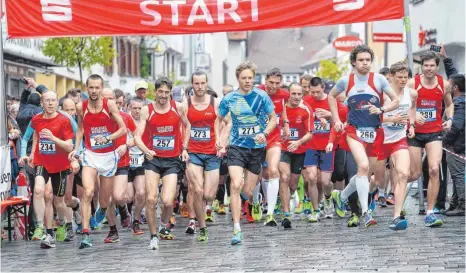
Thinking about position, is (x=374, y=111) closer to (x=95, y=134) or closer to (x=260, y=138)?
(x=260, y=138)

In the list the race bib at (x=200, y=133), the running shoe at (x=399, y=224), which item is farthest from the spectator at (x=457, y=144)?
the race bib at (x=200, y=133)

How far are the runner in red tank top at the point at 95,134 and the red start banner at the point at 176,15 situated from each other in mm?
1868

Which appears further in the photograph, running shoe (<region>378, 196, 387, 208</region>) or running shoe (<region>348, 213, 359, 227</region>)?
running shoe (<region>378, 196, 387, 208</region>)

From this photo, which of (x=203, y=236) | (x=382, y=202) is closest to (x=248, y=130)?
(x=203, y=236)

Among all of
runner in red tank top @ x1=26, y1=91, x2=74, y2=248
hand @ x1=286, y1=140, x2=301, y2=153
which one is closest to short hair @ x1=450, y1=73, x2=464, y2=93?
hand @ x1=286, y1=140, x2=301, y2=153

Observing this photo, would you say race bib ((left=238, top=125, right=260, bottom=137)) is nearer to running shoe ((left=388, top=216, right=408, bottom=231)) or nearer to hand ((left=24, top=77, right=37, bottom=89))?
running shoe ((left=388, top=216, right=408, bottom=231))

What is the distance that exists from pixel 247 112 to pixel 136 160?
109 inches

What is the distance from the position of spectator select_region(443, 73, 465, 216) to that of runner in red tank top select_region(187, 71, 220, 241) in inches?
148

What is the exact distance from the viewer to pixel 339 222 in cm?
1622

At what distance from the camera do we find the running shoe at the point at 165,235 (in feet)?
47.7

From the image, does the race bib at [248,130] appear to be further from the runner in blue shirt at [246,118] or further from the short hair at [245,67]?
the short hair at [245,67]

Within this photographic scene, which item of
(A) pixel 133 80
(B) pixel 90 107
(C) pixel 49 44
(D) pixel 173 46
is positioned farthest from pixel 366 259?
(D) pixel 173 46

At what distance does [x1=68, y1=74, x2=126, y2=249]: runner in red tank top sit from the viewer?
14023 millimetres

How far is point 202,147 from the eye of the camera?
1441 cm
